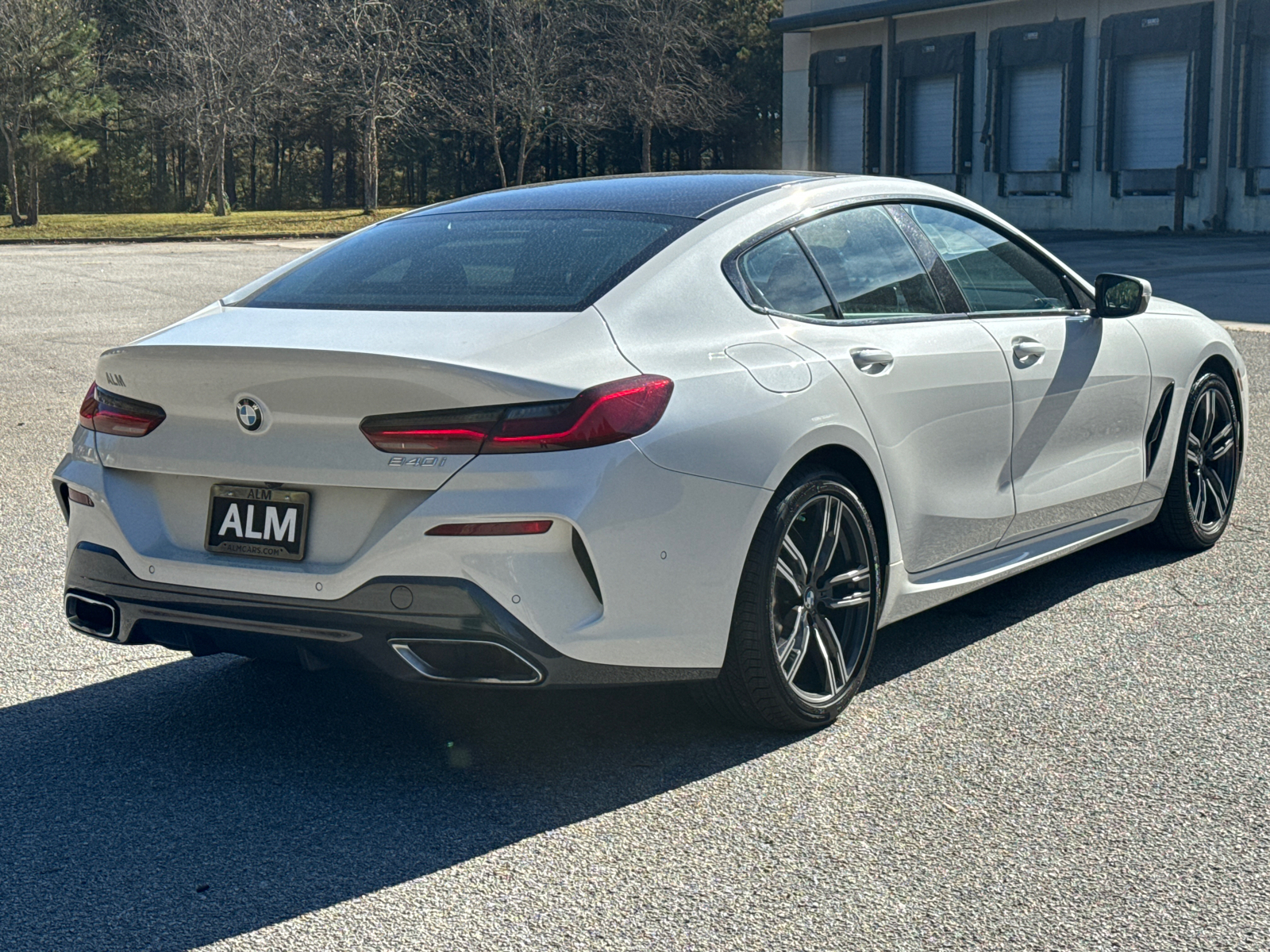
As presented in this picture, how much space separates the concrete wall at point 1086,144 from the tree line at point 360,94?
977 cm

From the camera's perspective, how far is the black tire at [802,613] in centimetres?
390

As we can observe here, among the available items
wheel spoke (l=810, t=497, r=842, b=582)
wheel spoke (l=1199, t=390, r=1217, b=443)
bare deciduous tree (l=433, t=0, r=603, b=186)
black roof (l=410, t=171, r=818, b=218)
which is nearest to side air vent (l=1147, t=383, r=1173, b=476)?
wheel spoke (l=1199, t=390, r=1217, b=443)

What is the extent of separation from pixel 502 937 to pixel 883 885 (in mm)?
813

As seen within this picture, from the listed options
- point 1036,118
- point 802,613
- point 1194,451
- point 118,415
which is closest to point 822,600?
point 802,613

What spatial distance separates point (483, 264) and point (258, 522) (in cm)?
103

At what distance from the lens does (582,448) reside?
348 cm

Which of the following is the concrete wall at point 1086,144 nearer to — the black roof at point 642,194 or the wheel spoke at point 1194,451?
the wheel spoke at point 1194,451

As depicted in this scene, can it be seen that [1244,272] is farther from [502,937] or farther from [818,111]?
[818,111]

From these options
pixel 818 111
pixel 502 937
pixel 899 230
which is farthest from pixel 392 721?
pixel 818 111

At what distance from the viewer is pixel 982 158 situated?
1630 inches

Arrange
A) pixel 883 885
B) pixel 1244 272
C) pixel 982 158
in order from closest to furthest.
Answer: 1. pixel 883 885
2. pixel 1244 272
3. pixel 982 158

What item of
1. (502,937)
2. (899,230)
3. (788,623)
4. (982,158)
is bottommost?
(502,937)

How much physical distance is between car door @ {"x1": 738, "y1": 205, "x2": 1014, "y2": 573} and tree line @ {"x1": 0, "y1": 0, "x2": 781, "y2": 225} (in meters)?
40.2

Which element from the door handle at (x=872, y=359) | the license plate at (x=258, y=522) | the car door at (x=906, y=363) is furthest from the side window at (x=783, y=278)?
the license plate at (x=258, y=522)
